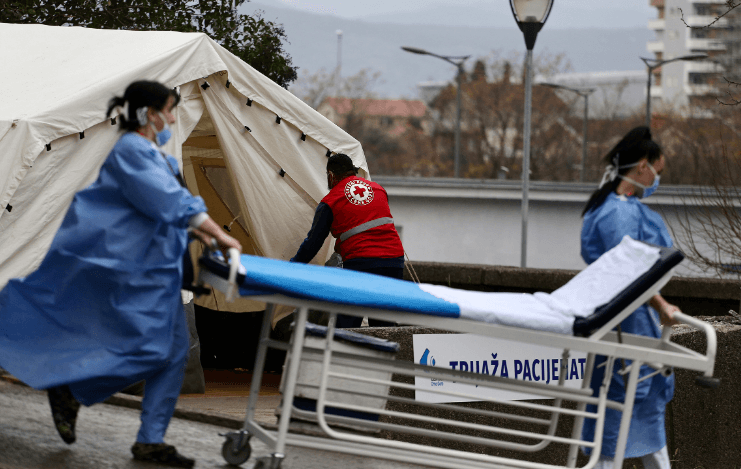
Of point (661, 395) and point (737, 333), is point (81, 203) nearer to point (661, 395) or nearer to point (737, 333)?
point (661, 395)

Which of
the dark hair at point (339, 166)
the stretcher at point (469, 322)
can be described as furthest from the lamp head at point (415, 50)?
the stretcher at point (469, 322)

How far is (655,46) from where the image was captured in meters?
120

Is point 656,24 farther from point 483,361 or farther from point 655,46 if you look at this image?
point 483,361

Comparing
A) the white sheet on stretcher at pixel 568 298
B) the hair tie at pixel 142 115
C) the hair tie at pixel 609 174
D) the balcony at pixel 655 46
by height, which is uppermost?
the balcony at pixel 655 46

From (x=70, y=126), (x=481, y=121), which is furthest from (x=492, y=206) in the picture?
(x=481, y=121)

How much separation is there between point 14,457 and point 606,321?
270cm

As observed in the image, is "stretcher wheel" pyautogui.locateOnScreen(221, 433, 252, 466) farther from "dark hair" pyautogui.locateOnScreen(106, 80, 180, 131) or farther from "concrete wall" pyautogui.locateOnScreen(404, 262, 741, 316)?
"concrete wall" pyautogui.locateOnScreen(404, 262, 741, 316)

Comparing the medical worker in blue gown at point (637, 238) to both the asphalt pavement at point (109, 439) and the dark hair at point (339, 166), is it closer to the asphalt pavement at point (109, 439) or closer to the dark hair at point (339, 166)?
the asphalt pavement at point (109, 439)

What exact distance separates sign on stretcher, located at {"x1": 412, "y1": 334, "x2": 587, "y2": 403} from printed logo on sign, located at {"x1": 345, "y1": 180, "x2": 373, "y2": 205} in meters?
1.26

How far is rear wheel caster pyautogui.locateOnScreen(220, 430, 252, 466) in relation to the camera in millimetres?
4348

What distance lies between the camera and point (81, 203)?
4.01 metres

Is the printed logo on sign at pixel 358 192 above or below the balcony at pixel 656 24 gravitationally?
below

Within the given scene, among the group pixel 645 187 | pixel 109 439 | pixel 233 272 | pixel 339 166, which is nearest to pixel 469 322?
pixel 233 272

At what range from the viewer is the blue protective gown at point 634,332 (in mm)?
4102
